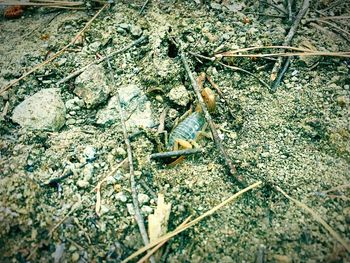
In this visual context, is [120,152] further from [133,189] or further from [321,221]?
[321,221]

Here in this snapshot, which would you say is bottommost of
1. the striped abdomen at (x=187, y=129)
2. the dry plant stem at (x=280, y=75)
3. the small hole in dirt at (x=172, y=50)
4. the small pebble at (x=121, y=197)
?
the small pebble at (x=121, y=197)

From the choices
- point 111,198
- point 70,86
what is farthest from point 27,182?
point 70,86

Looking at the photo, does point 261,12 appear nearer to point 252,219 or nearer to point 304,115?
point 304,115

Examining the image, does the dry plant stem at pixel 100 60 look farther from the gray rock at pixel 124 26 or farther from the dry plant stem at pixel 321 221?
the dry plant stem at pixel 321 221

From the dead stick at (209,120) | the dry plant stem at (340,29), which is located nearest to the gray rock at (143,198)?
the dead stick at (209,120)

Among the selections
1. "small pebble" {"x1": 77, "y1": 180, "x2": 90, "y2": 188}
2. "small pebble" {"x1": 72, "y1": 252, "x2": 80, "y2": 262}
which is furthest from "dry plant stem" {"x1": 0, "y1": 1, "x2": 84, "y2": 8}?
"small pebble" {"x1": 72, "y1": 252, "x2": 80, "y2": 262}

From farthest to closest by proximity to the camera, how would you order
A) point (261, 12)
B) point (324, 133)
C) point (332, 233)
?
point (261, 12), point (324, 133), point (332, 233)

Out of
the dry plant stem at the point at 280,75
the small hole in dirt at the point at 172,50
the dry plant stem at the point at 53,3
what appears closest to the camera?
the dry plant stem at the point at 280,75
